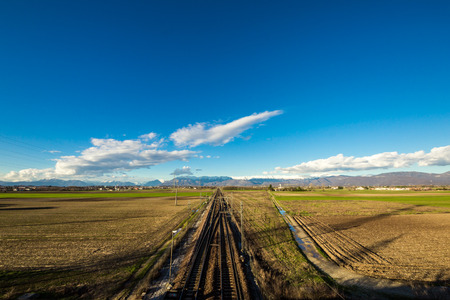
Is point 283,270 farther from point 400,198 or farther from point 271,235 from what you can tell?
point 400,198

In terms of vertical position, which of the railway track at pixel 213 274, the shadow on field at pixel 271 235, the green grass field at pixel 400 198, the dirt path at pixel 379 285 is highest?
the railway track at pixel 213 274

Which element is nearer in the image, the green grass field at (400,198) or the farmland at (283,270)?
the farmland at (283,270)

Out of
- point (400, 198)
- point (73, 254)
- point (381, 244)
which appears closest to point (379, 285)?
point (381, 244)

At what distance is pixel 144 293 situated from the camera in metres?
15.9

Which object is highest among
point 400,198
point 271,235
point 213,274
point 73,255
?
point 73,255

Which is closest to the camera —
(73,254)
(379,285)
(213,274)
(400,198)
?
(379,285)

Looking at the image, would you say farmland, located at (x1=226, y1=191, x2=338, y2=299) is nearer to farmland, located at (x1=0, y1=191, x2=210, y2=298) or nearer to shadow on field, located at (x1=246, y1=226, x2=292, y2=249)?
shadow on field, located at (x1=246, y1=226, x2=292, y2=249)

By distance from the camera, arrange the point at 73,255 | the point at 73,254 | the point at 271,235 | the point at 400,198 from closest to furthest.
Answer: the point at 73,255 → the point at 73,254 → the point at 271,235 → the point at 400,198

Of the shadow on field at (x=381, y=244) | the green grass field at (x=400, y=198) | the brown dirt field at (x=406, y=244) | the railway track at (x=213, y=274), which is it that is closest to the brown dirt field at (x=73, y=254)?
the railway track at (x=213, y=274)

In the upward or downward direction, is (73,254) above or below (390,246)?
above

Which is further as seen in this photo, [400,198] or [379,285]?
[400,198]

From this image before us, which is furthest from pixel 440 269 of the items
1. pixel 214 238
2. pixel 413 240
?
pixel 214 238

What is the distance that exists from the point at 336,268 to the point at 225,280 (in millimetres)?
12556

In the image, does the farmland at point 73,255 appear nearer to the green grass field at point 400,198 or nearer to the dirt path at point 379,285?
the dirt path at point 379,285
